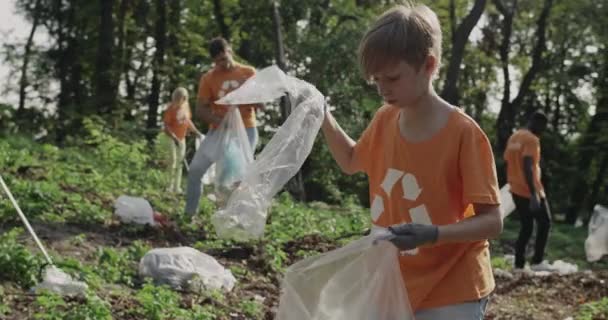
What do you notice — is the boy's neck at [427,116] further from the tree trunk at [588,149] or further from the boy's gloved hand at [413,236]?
the tree trunk at [588,149]

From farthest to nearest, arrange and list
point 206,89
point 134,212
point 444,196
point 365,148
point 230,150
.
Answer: point 134,212 → point 206,89 → point 230,150 → point 365,148 → point 444,196

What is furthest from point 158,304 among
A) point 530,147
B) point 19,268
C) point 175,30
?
point 175,30

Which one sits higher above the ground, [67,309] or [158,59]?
[158,59]

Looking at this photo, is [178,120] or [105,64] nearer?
[178,120]

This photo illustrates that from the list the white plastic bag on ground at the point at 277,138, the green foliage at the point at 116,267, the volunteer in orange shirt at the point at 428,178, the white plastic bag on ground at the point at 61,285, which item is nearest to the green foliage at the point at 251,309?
the white plastic bag on ground at the point at 277,138

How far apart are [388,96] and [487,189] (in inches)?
14.8

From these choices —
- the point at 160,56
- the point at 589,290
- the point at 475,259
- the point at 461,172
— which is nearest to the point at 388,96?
the point at 461,172

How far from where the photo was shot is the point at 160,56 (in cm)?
2766

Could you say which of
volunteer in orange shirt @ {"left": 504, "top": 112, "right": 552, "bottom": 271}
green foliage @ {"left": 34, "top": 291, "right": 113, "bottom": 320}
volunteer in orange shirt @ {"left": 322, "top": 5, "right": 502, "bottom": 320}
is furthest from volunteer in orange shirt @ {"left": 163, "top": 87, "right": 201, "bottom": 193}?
volunteer in orange shirt @ {"left": 322, "top": 5, "right": 502, "bottom": 320}

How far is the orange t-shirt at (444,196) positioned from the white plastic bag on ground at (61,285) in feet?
8.84

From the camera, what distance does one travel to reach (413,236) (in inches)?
99.3

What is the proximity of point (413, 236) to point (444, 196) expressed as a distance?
0.89 ft

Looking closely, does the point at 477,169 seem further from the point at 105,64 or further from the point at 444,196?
the point at 105,64

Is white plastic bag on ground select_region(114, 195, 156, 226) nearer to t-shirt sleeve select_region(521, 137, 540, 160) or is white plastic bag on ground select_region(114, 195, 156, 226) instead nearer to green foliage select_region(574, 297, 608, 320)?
t-shirt sleeve select_region(521, 137, 540, 160)
